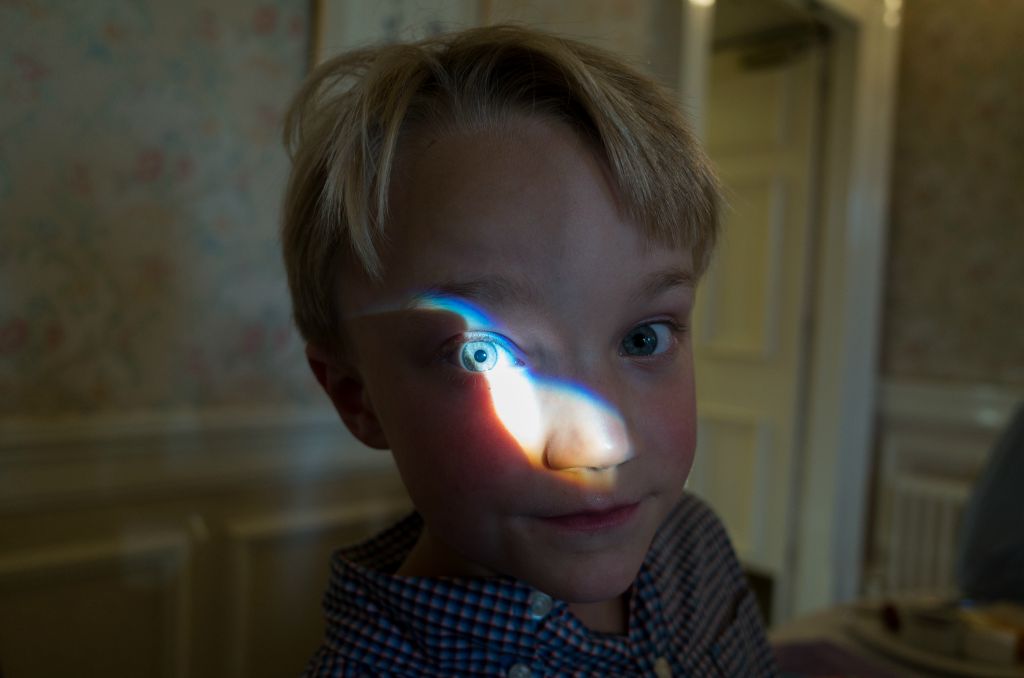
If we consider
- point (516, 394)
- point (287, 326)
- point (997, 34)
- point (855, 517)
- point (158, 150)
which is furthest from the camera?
point (855, 517)

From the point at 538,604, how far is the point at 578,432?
0.48 ft

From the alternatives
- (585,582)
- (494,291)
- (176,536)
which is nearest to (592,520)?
(585,582)

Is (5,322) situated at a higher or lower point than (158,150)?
lower

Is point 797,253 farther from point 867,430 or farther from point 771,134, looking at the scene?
point 867,430

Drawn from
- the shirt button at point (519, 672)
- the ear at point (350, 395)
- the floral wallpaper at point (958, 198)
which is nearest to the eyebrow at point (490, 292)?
the ear at point (350, 395)

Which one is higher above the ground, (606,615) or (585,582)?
(585,582)

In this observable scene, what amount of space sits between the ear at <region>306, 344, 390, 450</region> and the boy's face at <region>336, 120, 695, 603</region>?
74 millimetres

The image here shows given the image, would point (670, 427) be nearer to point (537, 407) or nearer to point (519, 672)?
point (537, 407)

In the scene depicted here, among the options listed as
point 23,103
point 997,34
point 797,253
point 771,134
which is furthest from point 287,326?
point 997,34

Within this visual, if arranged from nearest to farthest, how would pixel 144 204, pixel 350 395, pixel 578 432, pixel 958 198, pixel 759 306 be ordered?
1. pixel 578 432
2. pixel 350 395
3. pixel 144 204
4. pixel 958 198
5. pixel 759 306

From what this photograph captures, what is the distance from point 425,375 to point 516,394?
60mm

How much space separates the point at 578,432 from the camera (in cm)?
43

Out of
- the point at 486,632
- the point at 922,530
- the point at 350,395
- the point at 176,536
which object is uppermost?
the point at 350,395

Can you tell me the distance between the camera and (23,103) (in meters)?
0.93
